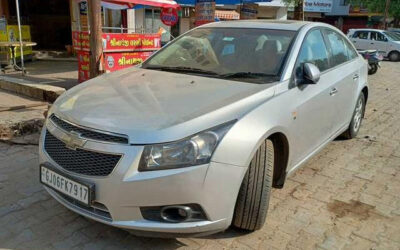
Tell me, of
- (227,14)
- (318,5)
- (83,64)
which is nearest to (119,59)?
(83,64)

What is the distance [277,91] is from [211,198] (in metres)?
1.10

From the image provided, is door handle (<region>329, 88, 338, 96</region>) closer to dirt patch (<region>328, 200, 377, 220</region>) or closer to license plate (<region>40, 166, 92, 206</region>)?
dirt patch (<region>328, 200, 377, 220</region>)

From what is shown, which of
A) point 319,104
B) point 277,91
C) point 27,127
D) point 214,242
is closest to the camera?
point 214,242

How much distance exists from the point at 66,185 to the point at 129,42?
6.31 metres

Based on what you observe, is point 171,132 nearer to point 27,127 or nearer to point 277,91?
point 277,91

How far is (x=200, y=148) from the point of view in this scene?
89.6 inches

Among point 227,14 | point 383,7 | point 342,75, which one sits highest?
point 383,7

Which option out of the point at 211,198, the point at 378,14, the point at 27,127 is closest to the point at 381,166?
the point at 211,198

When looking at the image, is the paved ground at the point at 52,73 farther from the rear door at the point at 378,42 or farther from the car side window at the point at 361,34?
the rear door at the point at 378,42

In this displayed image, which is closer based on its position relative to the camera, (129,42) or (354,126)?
(354,126)

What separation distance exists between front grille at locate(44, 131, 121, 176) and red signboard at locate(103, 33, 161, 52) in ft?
17.9

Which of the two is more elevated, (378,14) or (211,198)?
(378,14)

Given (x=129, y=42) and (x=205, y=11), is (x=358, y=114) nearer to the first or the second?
(x=205, y=11)

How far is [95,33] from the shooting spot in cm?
527
